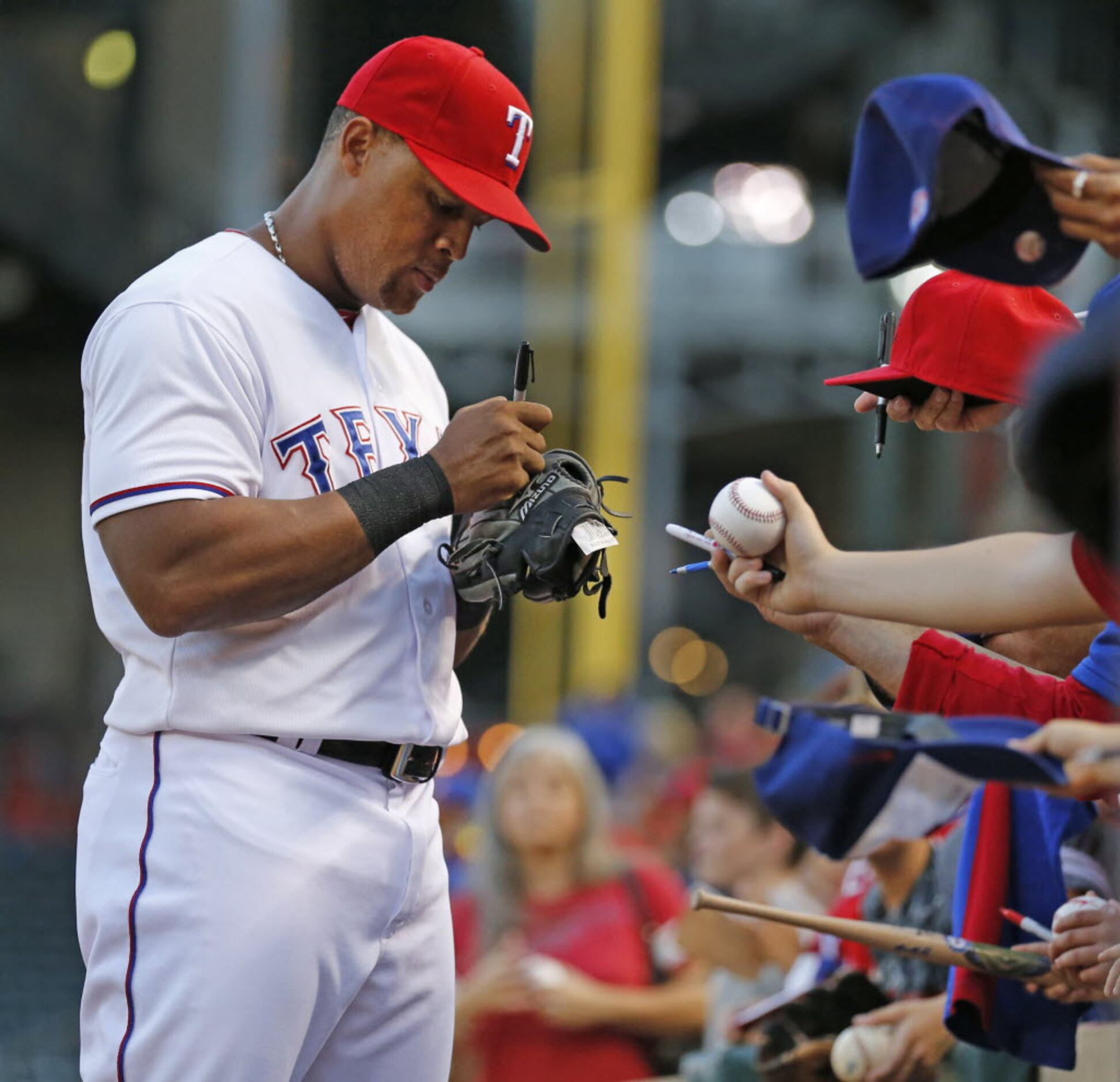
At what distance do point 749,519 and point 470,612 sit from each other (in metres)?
0.54

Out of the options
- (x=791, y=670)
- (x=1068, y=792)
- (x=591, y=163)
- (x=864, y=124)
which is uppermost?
(x=591, y=163)

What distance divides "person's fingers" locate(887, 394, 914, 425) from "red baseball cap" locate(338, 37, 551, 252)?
575 millimetres

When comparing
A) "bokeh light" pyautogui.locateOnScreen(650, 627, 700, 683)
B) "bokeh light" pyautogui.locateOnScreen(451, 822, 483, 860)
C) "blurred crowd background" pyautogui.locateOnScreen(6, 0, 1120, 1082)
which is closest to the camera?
"bokeh light" pyautogui.locateOnScreen(451, 822, 483, 860)

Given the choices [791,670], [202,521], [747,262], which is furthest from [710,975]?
[791,670]

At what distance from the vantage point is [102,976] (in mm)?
1933

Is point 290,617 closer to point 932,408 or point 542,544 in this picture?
point 542,544

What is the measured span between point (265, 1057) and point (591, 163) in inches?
434

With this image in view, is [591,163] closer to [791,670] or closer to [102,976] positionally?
[791,670]

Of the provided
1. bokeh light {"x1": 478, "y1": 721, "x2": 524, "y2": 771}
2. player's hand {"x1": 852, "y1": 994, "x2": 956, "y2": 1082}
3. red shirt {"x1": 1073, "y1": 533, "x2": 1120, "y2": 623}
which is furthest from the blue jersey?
bokeh light {"x1": 478, "y1": 721, "x2": 524, "y2": 771}

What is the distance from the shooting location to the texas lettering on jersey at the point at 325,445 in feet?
6.68

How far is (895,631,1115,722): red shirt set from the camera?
210 cm

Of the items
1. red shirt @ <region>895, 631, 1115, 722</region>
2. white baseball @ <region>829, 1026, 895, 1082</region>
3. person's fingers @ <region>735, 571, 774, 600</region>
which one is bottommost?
white baseball @ <region>829, 1026, 895, 1082</region>

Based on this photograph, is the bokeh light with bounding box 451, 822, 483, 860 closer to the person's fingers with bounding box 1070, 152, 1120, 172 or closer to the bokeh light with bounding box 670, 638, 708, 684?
the person's fingers with bounding box 1070, 152, 1120, 172

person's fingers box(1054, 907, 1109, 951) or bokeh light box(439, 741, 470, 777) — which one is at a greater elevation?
person's fingers box(1054, 907, 1109, 951)
